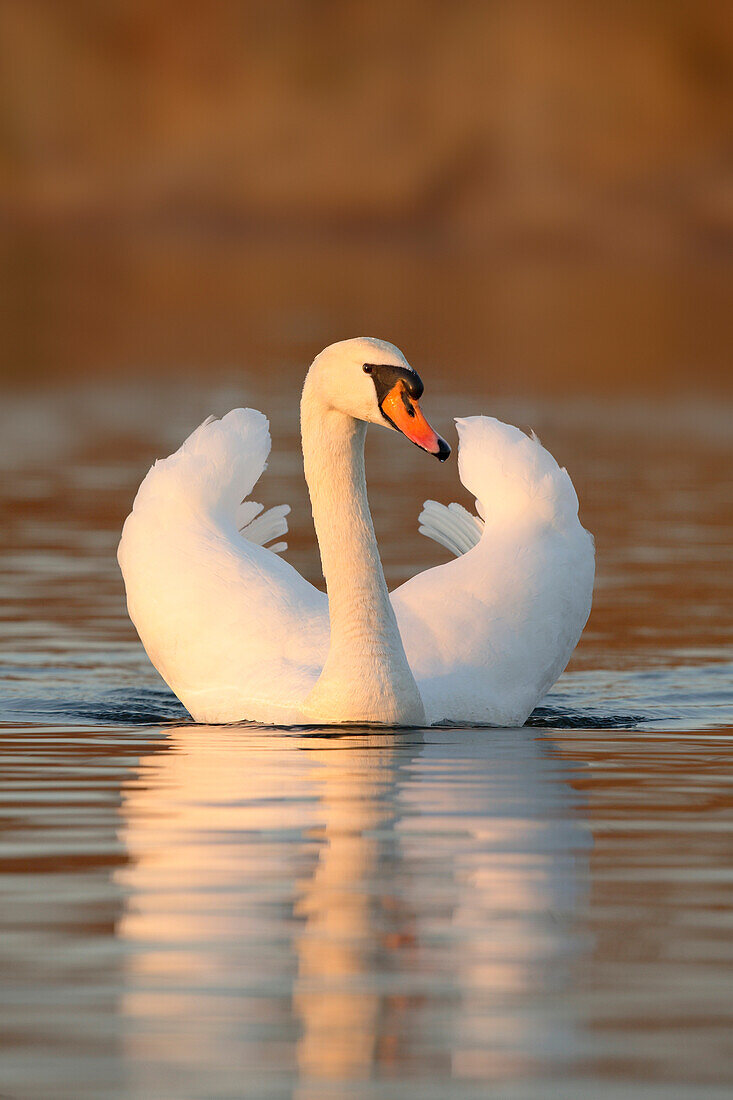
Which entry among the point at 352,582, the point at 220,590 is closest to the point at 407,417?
the point at 352,582

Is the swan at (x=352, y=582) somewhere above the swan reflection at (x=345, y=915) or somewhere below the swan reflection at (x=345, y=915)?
above

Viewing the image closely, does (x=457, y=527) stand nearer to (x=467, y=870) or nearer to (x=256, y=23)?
(x=467, y=870)

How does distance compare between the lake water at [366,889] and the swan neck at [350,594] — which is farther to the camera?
the swan neck at [350,594]

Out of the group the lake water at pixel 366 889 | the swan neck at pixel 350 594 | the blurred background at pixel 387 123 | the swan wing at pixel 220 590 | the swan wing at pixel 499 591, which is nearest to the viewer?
the lake water at pixel 366 889

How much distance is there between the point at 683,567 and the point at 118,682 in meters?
4.91

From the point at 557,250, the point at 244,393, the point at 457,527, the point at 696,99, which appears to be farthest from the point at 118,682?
the point at 696,99

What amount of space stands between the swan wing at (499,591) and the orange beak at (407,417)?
1.20 metres

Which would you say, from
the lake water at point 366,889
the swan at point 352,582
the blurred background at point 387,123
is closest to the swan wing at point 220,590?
the swan at point 352,582

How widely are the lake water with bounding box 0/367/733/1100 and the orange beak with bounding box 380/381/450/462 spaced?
45.9 inches

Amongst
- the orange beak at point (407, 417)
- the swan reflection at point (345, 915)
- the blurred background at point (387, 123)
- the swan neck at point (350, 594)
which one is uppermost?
the blurred background at point (387, 123)

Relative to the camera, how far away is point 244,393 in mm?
30203

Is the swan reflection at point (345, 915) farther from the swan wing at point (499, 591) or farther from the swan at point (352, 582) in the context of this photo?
the swan wing at point (499, 591)

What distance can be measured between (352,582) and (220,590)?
1053mm

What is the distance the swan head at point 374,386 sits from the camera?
9.61m
